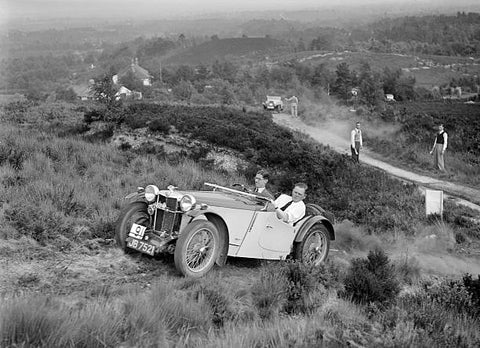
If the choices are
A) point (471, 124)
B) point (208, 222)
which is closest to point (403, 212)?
point (208, 222)

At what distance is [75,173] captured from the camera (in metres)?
13.3

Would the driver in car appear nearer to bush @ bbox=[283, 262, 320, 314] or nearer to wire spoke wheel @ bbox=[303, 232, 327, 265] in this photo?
wire spoke wheel @ bbox=[303, 232, 327, 265]

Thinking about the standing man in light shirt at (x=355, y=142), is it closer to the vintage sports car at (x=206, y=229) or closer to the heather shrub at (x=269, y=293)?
the vintage sports car at (x=206, y=229)

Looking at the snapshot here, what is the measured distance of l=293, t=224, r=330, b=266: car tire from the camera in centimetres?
856

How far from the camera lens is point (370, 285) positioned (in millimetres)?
7250

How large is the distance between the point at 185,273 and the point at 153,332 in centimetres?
203

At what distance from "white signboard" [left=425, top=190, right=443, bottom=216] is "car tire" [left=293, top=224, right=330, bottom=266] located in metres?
5.25

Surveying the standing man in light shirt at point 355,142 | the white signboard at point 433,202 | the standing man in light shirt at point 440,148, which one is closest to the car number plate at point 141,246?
the white signboard at point 433,202

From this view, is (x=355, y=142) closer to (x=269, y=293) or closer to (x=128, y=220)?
(x=128, y=220)

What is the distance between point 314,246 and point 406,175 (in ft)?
37.5

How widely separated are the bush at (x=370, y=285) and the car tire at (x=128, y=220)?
2.97 m

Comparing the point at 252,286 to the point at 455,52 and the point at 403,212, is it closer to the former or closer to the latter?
the point at 403,212

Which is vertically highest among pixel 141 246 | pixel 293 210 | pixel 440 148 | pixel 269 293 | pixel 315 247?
pixel 293 210

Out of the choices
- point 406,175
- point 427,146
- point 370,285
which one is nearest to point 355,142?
point 406,175
